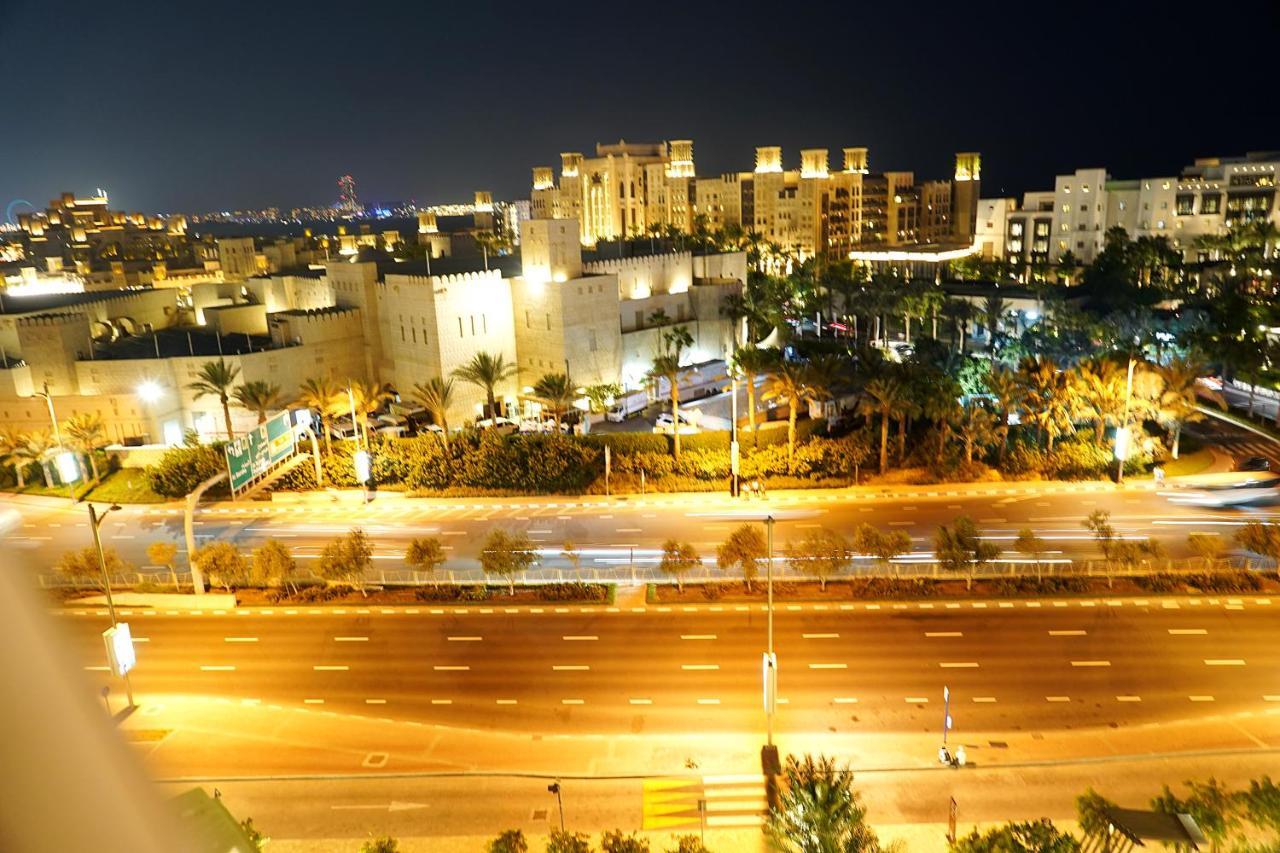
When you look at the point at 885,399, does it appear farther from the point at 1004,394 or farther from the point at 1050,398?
the point at 1050,398

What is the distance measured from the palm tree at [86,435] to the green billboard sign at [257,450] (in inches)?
554

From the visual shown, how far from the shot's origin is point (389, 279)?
186 feet

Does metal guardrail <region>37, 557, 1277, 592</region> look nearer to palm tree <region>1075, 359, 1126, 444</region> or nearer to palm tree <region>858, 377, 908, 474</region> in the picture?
palm tree <region>858, 377, 908, 474</region>

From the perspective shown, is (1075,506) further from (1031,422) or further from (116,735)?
(116,735)

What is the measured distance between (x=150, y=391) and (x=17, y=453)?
24.5ft

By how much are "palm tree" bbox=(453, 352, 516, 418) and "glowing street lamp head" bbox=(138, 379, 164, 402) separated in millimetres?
17710

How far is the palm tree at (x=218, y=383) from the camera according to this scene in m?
48.5

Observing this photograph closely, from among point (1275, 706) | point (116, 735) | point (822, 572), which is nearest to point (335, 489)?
point (822, 572)

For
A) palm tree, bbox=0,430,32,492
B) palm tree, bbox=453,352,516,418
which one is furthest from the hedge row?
palm tree, bbox=0,430,32,492

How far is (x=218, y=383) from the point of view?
48531mm

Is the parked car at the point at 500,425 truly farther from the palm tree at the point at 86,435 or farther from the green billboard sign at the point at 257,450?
the palm tree at the point at 86,435

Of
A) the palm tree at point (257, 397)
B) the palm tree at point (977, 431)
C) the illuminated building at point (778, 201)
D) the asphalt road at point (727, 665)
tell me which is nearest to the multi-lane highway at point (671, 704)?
the asphalt road at point (727, 665)

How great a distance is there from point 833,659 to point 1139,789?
880cm

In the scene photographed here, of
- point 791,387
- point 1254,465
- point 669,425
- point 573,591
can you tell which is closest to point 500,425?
point 669,425
